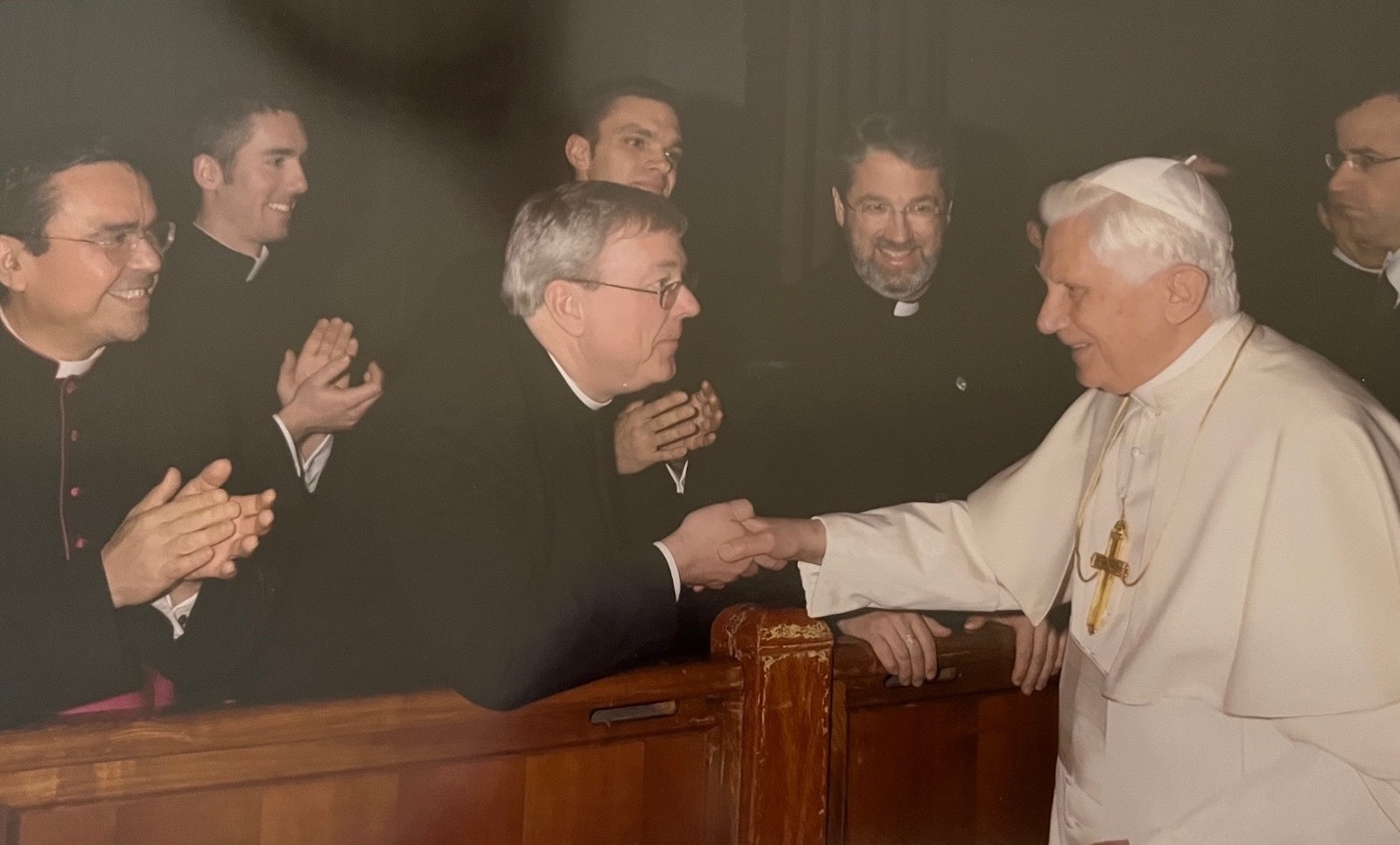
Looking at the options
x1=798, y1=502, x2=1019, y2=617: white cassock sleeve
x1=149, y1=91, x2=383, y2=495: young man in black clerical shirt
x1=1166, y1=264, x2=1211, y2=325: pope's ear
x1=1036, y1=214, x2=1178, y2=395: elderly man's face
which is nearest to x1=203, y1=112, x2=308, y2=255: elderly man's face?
x1=149, y1=91, x2=383, y2=495: young man in black clerical shirt

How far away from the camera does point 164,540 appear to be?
2.75m

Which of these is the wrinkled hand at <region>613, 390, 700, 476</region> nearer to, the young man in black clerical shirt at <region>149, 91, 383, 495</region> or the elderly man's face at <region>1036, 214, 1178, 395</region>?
the young man in black clerical shirt at <region>149, 91, 383, 495</region>

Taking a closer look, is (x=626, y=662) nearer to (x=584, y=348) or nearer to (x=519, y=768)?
(x=519, y=768)

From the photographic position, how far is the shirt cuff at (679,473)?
3.35m

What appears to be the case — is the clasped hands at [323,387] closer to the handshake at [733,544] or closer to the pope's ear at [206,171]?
the pope's ear at [206,171]

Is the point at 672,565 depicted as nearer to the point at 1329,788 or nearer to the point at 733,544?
the point at 733,544

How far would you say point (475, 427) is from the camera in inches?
121

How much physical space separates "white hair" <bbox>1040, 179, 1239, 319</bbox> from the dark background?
0.45 feet

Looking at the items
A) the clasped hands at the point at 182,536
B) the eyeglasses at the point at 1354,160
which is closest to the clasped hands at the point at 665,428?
the clasped hands at the point at 182,536

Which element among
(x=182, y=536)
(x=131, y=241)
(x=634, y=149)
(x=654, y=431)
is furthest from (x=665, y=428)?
(x=131, y=241)

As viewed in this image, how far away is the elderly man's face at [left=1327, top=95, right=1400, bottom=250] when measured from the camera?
158 inches

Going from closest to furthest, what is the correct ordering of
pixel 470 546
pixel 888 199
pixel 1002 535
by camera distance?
pixel 470 546
pixel 888 199
pixel 1002 535

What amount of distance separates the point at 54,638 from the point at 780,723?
1539 mm

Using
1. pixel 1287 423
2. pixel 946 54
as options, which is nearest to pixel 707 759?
pixel 1287 423
